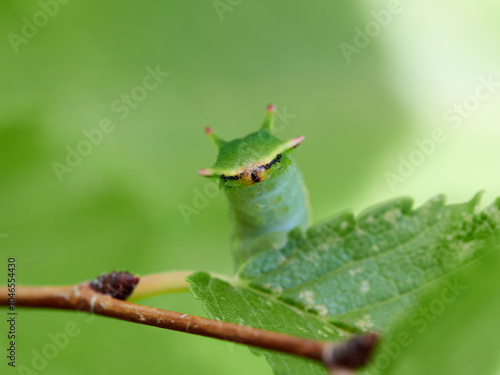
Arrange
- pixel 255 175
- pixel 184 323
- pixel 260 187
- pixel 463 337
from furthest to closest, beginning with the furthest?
pixel 260 187 < pixel 255 175 < pixel 184 323 < pixel 463 337

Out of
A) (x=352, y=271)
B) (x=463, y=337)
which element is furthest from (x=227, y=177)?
(x=463, y=337)

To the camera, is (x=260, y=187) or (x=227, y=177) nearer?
(x=227, y=177)

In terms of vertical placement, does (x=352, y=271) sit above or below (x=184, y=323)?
below

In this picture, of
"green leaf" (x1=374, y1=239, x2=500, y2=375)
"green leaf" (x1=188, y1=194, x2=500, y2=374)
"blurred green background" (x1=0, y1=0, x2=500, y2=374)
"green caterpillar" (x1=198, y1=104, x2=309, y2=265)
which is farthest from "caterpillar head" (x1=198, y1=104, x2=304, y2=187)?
"blurred green background" (x1=0, y1=0, x2=500, y2=374)

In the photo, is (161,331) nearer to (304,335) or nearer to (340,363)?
(304,335)

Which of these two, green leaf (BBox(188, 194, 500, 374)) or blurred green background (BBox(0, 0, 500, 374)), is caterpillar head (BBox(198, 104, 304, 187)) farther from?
blurred green background (BBox(0, 0, 500, 374))

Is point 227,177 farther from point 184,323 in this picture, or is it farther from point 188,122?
point 188,122
